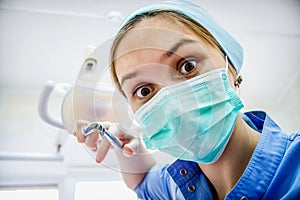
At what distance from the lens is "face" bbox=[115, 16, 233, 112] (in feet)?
2.10

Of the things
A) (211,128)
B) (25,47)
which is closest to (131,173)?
(211,128)

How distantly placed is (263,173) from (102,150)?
34cm

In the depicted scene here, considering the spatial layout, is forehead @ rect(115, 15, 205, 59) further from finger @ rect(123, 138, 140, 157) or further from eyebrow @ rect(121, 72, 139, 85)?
finger @ rect(123, 138, 140, 157)

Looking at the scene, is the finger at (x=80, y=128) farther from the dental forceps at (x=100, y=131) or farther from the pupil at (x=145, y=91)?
the pupil at (x=145, y=91)

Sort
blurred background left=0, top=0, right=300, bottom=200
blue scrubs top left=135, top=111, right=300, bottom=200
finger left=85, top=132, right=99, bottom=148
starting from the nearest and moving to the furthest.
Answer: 1. blue scrubs top left=135, top=111, right=300, bottom=200
2. finger left=85, top=132, right=99, bottom=148
3. blurred background left=0, top=0, right=300, bottom=200

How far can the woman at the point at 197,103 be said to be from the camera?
64cm

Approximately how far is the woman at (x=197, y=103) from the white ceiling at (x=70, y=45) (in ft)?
2.12

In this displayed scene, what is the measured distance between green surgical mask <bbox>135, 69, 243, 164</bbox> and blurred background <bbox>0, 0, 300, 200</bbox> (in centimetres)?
67

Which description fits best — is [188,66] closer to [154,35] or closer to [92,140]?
[154,35]

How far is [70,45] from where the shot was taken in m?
1.44

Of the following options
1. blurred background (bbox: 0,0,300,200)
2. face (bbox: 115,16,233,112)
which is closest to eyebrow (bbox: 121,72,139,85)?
face (bbox: 115,16,233,112)

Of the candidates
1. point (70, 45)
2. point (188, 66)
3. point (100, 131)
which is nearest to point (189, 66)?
point (188, 66)

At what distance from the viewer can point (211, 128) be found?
2.12 feet

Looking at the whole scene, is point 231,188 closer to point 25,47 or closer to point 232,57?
point 232,57
